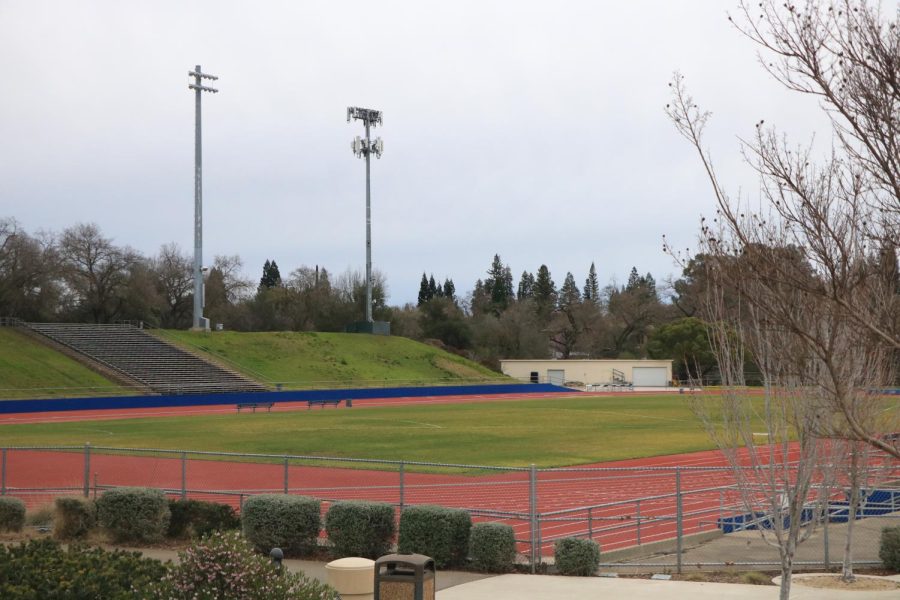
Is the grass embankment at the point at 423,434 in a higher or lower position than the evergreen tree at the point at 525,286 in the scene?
lower

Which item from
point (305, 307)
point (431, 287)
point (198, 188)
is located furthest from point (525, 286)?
point (198, 188)

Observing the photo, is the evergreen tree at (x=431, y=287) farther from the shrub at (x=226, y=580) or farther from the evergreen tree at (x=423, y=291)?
the shrub at (x=226, y=580)

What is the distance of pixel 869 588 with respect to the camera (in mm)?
15141

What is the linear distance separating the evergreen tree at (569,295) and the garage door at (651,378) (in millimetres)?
40849

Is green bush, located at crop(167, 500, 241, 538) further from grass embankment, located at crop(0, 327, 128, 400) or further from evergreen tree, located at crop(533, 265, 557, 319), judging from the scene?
evergreen tree, located at crop(533, 265, 557, 319)

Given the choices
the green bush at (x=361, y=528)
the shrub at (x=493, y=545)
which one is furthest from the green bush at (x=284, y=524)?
the shrub at (x=493, y=545)

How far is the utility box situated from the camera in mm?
10188

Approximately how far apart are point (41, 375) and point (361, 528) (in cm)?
6009

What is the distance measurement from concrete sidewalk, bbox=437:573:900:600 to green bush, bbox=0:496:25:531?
9583mm

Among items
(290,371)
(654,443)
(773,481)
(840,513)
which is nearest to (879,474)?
(840,513)

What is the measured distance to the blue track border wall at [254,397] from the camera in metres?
62.9

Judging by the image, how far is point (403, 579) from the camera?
10266mm

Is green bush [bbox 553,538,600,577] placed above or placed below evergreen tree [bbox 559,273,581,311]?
below

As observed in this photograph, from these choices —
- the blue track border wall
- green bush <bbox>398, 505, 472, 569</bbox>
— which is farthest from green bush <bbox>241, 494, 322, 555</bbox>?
the blue track border wall
